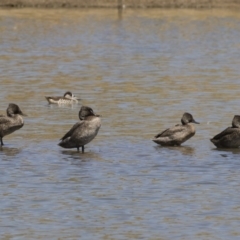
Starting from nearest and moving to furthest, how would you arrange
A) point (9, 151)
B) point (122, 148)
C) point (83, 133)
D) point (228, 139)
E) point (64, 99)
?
point (83, 133)
point (9, 151)
point (228, 139)
point (122, 148)
point (64, 99)

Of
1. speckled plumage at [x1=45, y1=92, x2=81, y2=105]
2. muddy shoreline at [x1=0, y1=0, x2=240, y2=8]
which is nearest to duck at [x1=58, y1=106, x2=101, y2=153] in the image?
speckled plumage at [x1=45, y1=92, x2=81, y2=105]

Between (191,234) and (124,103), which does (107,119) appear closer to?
(124,103)

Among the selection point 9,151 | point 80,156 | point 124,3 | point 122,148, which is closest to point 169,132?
→ point 122,148

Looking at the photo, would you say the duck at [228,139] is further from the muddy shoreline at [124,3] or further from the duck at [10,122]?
the muddy shoreline at [124,3]

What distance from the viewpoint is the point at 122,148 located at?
1761 centimetres

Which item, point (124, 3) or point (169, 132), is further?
point (124, 3)

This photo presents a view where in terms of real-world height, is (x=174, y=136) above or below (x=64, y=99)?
above

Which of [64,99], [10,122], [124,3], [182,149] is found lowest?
[124,3]

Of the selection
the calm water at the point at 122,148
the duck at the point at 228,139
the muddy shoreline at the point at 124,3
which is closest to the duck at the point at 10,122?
the calm water at the point at 122,148

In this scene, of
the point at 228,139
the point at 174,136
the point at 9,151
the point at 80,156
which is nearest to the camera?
the point at 80,156

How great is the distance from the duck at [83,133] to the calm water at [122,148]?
19 centimetres

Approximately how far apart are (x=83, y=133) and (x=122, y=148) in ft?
2.86

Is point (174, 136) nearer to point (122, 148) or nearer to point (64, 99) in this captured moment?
point (122, 148)

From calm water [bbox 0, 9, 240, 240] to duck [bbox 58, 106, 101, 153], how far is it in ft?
0.62
